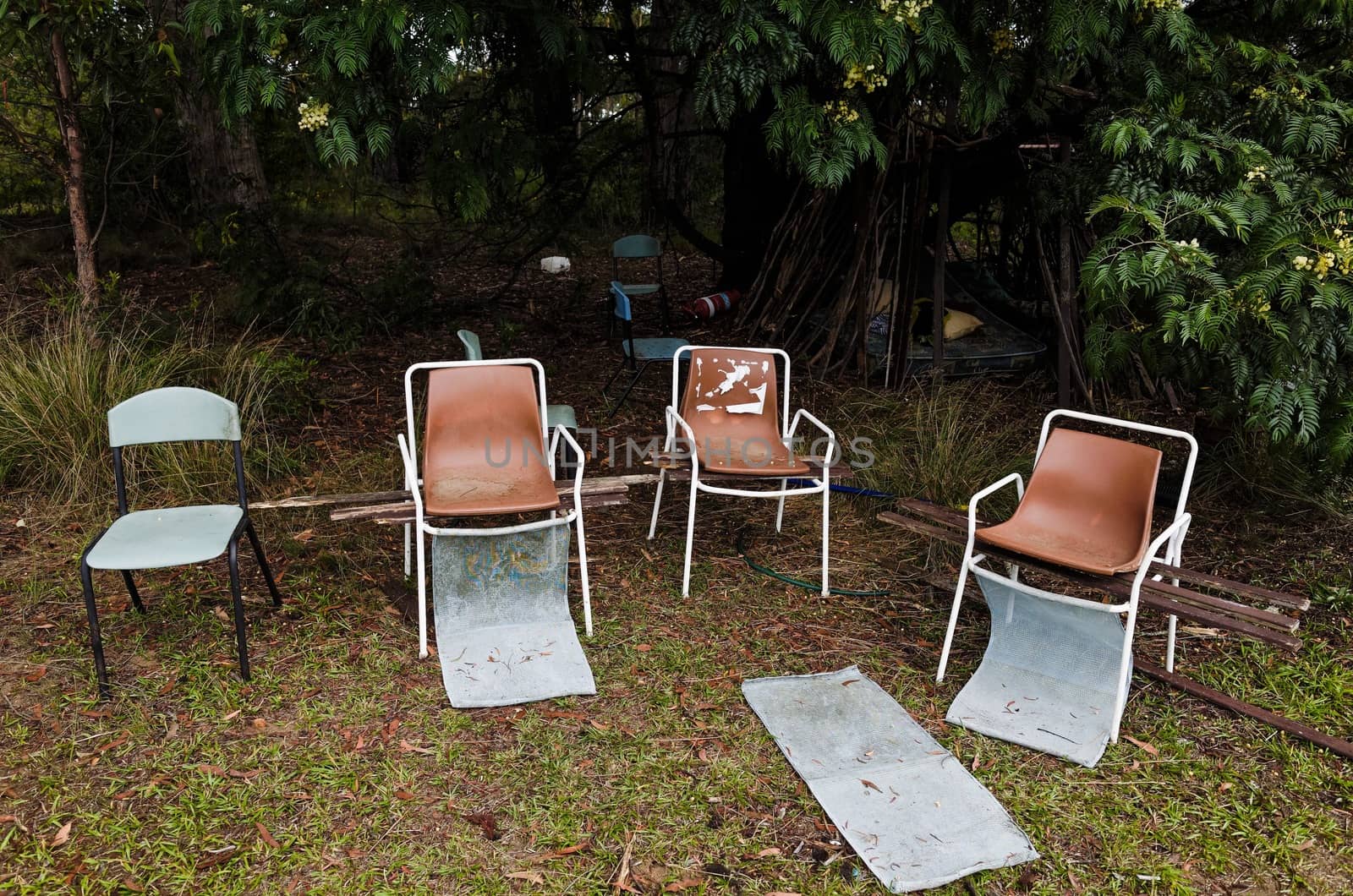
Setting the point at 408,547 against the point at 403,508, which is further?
the point at 408,547

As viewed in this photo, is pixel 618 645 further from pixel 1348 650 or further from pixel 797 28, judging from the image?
pixel 1348 650

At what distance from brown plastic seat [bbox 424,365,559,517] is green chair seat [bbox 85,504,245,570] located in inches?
30.5

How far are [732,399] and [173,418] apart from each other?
7.55 ft

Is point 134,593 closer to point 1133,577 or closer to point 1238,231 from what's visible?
point 1133,577

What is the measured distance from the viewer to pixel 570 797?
2756mm

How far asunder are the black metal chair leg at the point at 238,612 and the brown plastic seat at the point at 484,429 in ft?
2.60

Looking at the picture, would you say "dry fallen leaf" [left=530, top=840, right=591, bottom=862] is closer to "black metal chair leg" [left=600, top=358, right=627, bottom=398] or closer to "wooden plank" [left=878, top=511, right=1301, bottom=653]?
"wooden plank" [left=878, top=511, right=1301, bottom=653]

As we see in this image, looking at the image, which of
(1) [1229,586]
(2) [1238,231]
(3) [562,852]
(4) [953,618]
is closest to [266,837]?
(3) [562,852]

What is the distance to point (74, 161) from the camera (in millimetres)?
5070

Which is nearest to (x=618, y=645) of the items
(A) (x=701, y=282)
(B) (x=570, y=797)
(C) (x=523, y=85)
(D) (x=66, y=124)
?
(B) (x=570, y=797)

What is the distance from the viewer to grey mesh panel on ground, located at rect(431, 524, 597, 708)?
340 cm

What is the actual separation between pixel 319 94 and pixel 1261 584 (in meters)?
4.16

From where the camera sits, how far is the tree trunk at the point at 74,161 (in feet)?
16.1

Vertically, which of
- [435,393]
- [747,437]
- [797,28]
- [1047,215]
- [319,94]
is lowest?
[747,437]
